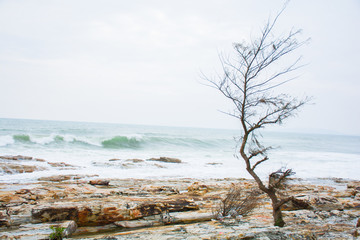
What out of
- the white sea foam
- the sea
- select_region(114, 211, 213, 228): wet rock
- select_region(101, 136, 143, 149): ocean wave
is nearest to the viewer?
select_region(114, 211, 213, 228): wet rock

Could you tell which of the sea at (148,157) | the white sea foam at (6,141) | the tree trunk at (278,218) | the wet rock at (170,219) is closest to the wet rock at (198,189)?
the sea at (148,157)

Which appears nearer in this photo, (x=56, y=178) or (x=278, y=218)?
(x=278, y=218)

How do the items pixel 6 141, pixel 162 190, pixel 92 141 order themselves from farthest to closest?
pixel 92 141, pixel 6 141, pixel 162 190

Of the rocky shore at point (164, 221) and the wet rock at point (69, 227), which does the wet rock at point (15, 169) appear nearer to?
the rocky shore at point (164, 221)

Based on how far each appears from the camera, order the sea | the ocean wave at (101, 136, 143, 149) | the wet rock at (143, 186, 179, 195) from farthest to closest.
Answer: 1. the ocean wave at (101, 136, 143, 149)
2. the sea
3. the wet rock at (143, 186, 179, 195)

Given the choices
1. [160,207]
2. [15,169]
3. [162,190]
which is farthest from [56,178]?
[160,207]

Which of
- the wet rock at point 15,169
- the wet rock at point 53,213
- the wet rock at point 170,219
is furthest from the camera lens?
the wet rock at point 15,169

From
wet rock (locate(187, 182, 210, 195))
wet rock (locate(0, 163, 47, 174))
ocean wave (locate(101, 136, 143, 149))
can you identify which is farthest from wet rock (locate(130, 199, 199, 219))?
ocean wave (locate(101, 136, 143, 149))

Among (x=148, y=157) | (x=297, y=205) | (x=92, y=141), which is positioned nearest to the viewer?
(x=297, y=205)

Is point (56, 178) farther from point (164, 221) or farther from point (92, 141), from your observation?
point (92, 141)

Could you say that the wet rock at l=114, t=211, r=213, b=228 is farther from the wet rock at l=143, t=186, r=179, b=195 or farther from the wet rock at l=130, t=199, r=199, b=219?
the wet rock at l=143, t=186, r=179, b=195

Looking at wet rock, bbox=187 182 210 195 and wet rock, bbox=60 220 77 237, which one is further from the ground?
wet rock, bbox=60 220 77 237

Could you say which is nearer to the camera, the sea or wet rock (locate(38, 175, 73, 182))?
wet rock (locate(38, 175, 73, 182))

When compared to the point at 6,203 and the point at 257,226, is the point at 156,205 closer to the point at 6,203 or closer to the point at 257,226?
Answer: the point at 257,226
